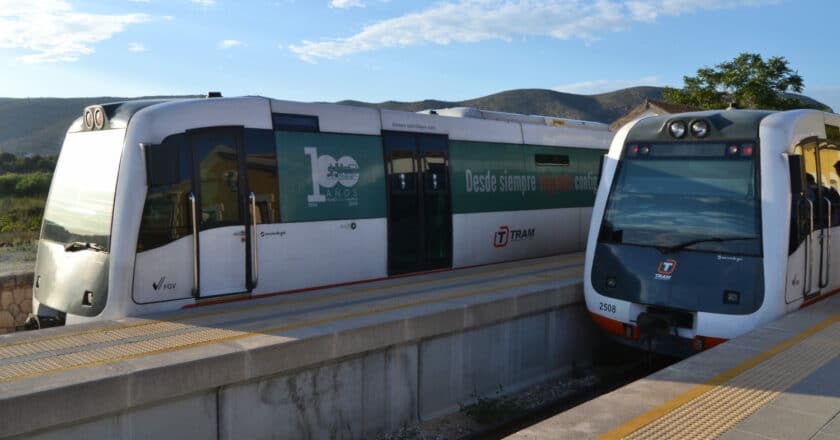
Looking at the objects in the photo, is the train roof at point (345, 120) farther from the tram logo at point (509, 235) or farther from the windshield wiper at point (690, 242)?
the windshield wiper at point (690, 242)

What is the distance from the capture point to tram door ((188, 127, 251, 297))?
850 cm

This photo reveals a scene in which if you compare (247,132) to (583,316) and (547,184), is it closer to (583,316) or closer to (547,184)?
(583,316)

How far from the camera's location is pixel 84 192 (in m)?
8.54

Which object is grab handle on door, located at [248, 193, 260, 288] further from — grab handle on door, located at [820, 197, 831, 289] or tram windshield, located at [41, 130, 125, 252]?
grab handle on door, located at [820, 197, 831, 289]

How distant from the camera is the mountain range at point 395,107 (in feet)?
306

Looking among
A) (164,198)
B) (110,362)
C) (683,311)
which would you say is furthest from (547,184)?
(110,362)

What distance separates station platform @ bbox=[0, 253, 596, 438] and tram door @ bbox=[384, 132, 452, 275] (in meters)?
0.65

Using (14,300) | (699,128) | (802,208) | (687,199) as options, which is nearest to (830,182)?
(802,208)

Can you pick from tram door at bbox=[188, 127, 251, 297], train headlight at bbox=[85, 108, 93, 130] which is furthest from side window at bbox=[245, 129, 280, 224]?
train headlight at bbox=[85, 108, 93, 130]

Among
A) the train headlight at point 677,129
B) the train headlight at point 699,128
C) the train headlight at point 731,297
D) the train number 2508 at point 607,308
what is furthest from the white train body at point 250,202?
the train headlight at point 731,297

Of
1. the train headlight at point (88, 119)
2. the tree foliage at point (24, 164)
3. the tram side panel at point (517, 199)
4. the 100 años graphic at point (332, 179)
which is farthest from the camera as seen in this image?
the tree foliage at point (24, 164)

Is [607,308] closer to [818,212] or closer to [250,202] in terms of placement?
[818,212]

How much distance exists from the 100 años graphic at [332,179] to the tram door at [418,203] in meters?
0.72

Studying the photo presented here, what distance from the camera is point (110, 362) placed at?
19.9ft
